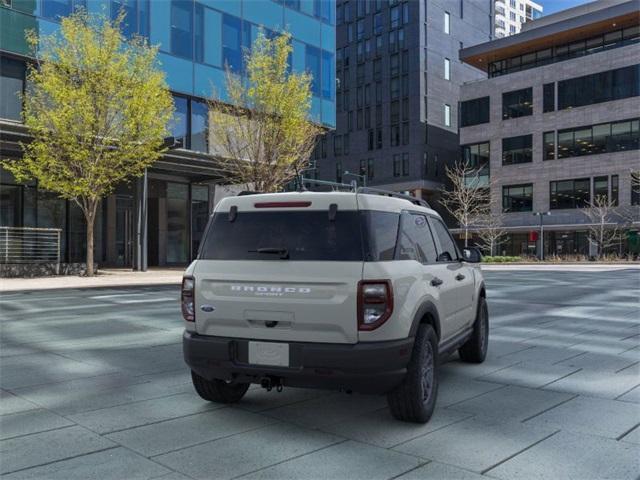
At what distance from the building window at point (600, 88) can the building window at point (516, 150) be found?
15.4ft

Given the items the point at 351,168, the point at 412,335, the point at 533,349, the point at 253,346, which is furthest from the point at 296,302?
the point at 351,168

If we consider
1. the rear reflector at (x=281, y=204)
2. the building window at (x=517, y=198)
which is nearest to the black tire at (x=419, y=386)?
the rear reflector at (x=281, y=204)

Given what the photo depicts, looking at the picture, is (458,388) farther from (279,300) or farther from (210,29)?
(210,29)

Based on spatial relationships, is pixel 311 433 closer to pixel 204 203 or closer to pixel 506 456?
pixel 506 456

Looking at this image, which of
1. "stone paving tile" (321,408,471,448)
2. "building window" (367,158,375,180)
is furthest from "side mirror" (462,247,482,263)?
"building window" (367,158,375,180)

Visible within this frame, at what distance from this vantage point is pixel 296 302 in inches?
176

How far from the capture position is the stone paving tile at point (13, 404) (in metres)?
5.20

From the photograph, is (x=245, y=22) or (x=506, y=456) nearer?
(x=506, y=456)

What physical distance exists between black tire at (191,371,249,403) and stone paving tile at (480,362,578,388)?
2810 mm

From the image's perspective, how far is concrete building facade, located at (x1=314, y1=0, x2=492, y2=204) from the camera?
2719 inches

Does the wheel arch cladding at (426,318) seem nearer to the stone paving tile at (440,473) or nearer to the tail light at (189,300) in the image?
the stone paving tile at (440,473)

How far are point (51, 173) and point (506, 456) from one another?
21822 mm

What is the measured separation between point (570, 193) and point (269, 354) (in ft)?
192

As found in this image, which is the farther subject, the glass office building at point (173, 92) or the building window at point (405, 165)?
the building window at point (405, 165)
